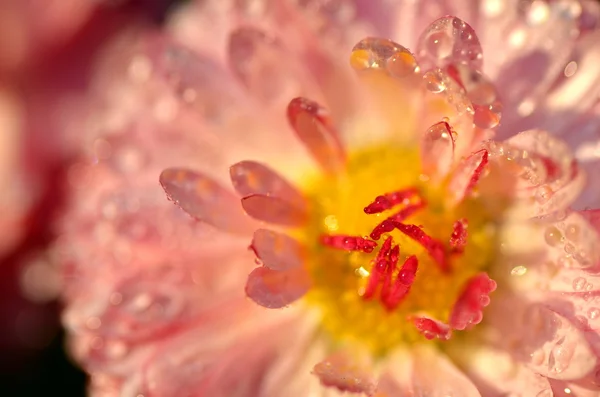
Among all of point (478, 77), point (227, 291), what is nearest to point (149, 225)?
point (227, 291)

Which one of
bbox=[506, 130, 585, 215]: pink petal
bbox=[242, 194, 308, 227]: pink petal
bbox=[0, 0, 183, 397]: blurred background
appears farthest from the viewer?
bbox=[0, 0, 183, 397]: blurred background

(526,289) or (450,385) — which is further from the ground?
(526,289)

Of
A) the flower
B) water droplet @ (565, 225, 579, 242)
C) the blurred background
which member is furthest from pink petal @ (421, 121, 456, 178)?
the blurred background

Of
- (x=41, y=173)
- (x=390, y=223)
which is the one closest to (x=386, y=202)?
(x=390, y=223)

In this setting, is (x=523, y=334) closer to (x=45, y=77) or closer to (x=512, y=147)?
(x=512, y=147)

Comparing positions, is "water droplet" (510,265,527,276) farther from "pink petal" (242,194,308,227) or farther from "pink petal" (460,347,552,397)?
"pink petal" (242,194,308,227)

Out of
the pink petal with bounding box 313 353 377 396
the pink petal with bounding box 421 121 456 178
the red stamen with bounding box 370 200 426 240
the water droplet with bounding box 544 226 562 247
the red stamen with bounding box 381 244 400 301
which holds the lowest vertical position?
the pink petal with bounding box 313 353 377 396
